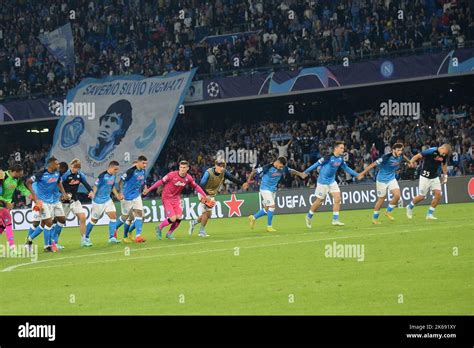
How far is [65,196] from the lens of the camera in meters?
26.2

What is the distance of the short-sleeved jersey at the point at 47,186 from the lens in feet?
84.5

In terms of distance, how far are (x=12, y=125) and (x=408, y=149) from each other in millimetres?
26867

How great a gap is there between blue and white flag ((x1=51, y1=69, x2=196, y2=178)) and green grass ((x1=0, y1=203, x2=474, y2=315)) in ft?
70.0

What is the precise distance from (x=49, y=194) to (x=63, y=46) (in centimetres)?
3168

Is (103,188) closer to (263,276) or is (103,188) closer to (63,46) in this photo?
(263,276)

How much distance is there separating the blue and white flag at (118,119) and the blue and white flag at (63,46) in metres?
3.84

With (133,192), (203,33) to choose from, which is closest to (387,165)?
(133,192)

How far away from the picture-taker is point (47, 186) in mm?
25812

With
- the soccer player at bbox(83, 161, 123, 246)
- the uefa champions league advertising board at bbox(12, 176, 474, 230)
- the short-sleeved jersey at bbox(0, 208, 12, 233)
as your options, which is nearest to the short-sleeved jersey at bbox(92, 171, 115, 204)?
the soccer player at bbox(83, 161, 123, 246)

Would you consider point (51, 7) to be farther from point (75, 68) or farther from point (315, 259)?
point (315, 259)

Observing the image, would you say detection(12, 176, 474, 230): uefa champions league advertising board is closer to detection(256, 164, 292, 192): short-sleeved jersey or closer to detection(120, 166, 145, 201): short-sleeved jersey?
detection(256, 164, 292, 192): short-sleeved jersey

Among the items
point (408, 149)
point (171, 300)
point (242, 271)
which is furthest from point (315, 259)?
point (408, 149)

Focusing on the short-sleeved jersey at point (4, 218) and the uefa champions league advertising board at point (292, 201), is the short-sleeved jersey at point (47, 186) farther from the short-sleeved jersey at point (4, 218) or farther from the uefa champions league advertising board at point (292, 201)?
the uefa champions league advertising board at point (292, 201)

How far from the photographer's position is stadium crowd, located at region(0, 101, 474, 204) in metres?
42.3
